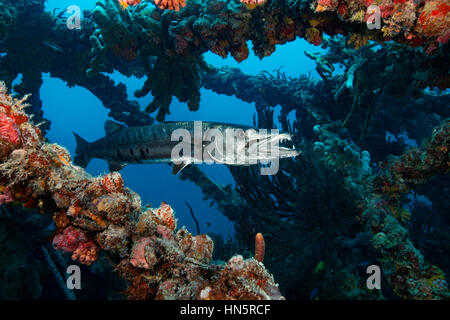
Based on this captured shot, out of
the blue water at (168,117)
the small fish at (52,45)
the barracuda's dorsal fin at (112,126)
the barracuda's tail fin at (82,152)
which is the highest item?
the blue water at (168,117)

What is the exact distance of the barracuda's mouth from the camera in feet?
9.47

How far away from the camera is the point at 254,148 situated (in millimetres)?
3172

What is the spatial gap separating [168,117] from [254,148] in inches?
3549

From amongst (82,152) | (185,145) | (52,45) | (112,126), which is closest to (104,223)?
(185,145)

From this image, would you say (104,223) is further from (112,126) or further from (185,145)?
(112,126)

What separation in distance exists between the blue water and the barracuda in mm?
62244

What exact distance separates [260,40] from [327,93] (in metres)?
4.75

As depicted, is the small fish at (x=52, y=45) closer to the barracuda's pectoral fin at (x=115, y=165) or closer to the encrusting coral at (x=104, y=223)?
the barracuda's pectoral fin at (x=115, y=165)

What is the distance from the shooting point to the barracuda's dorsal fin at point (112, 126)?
186 inches

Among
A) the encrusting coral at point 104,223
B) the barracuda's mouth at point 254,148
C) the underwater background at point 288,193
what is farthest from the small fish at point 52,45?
the barracuda's mouth at point 254,148

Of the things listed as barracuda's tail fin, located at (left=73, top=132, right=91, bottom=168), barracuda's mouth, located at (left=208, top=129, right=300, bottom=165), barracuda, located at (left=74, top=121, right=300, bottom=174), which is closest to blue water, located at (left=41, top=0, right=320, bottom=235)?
barracuda's tail fin, located at (left=73, top=132, right=91, bottom=168)

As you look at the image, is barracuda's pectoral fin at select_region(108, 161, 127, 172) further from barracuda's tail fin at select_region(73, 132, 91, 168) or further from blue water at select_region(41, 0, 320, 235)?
blue water at select_region(41, 0, 320, 235)
